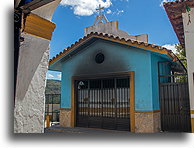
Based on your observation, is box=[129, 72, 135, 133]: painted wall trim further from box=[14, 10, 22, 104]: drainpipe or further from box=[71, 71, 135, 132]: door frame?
box=[14, 10, 22, 104]: drainpipe

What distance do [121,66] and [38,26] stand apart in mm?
5799

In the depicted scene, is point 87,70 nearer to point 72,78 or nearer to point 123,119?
point 72,78

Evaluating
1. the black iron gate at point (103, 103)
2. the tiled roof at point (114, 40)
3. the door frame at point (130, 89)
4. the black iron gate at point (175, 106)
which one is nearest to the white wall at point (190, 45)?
the tiled roof at point (114, 40)

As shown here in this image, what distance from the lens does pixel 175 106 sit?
714 cm

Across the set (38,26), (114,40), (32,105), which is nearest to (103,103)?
(114,40)

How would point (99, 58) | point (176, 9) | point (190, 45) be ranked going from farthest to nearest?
1. point (99, 58)
2. point (176, 9)
3. point (190, 45)

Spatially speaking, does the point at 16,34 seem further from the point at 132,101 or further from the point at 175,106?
the point at 175,106

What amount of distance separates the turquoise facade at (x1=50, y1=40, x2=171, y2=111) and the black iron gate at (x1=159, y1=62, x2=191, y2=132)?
29 centimetres

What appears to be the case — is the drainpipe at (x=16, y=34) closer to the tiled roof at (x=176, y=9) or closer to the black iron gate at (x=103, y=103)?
the tiled roof at (x=176, y=9)

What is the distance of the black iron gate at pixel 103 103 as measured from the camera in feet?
25.5

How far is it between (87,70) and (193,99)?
4856 mm

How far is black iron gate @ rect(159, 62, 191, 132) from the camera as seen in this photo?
694 cm

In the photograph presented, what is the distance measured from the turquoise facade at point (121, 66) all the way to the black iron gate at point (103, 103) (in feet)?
1.44

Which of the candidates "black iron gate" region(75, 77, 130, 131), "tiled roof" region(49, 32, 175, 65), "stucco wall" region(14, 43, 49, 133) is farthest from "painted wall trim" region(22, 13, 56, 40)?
A: "black iron gate" region(75, 77, 130, 131)
